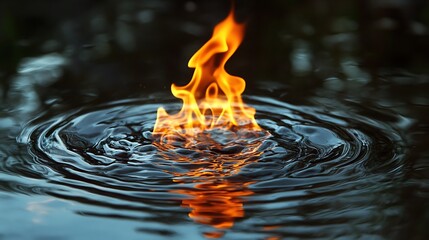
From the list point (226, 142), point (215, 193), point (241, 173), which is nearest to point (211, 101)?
point (226, 142)

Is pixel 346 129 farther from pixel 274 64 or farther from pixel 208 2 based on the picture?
pixel 208 2

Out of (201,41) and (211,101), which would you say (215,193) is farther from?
(201,41)

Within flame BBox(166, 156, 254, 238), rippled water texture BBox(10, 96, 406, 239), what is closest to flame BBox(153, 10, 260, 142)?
rippled water texture BBox(10, 96, 406, 239)

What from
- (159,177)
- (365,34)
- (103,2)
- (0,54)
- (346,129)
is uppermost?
(103,2)

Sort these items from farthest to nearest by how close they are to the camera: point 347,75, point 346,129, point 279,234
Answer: point 347,75 → point 346,129 → point 279,234

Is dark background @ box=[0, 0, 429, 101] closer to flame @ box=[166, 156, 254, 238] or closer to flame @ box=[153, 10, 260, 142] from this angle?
flame @ box=[153, 10, 260, 142]

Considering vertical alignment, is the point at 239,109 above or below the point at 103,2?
below

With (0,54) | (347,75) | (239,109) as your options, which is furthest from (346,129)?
(0,54)
